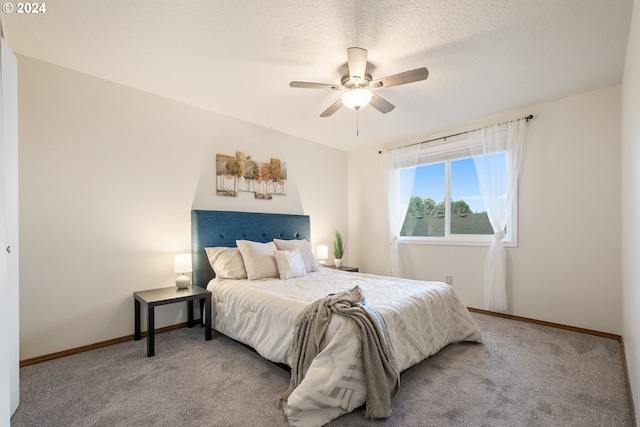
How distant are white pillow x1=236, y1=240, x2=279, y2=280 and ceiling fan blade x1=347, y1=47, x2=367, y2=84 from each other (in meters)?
2.00

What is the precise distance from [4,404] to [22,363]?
1957mm

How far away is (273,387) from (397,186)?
11.3ft

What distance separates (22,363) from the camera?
2.40 meters

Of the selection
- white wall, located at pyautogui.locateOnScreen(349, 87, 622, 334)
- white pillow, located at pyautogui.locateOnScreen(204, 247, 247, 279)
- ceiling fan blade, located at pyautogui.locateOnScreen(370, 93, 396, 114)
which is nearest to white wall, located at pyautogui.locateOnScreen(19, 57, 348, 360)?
white pillow, located at pyautogui.locateOnScreen(204, 247, 247, 279)

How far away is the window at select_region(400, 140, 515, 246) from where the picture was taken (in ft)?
12.9

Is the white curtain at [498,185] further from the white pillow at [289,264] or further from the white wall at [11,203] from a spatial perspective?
the white wall at [11,203]

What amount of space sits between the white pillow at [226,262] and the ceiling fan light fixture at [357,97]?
1991 millimetres

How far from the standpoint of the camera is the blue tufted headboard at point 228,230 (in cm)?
338

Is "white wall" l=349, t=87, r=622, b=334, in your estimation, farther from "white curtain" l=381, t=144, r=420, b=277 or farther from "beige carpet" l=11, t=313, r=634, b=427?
"white curtain" l=381, t=144, r=420, b=277

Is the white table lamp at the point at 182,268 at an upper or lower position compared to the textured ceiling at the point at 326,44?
lower

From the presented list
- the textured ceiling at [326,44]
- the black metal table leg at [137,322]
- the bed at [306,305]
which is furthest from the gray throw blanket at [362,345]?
the textured ceiling at [326,44]

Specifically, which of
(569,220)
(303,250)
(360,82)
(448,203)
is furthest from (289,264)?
(569,220)

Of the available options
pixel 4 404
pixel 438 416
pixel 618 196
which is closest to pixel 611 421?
pixel 438 416

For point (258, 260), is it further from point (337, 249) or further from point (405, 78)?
point (405, 78)
